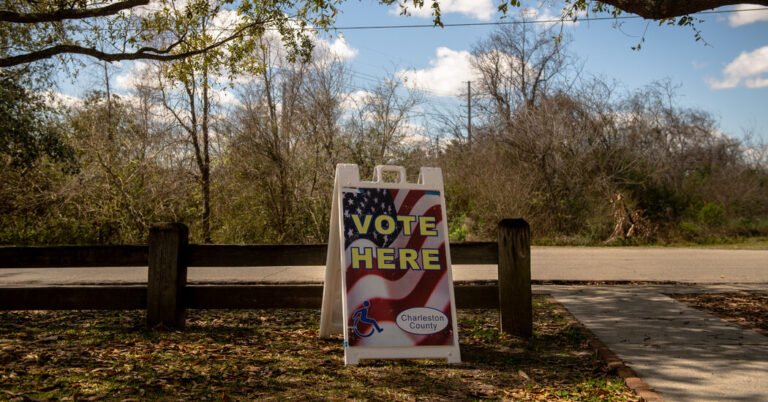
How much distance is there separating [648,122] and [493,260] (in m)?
21.4

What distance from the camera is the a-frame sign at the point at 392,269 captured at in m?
5.71

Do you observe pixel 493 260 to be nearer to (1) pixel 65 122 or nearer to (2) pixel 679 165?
(1) pixel 65 122

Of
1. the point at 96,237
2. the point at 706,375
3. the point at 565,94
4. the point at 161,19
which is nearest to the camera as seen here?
the point at 706,375

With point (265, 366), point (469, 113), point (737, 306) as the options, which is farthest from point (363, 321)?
point (469, 113)

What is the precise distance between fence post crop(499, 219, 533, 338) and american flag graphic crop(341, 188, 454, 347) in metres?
0.93

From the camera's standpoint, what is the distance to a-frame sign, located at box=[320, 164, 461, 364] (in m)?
5.71

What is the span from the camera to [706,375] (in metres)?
5.44

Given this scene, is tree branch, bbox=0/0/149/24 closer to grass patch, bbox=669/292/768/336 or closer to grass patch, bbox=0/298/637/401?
grass patch, bbox=0/298/637/401

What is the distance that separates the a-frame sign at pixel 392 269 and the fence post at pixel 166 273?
1758 millimetres

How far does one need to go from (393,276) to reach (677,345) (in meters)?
2.99

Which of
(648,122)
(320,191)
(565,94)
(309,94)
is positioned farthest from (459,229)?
(648,122)

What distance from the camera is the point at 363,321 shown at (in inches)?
225

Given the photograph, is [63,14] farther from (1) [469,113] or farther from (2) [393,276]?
(1) [469,113]

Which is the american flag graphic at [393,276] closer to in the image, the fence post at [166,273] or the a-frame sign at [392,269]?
the a-frame sign at [392,269]
